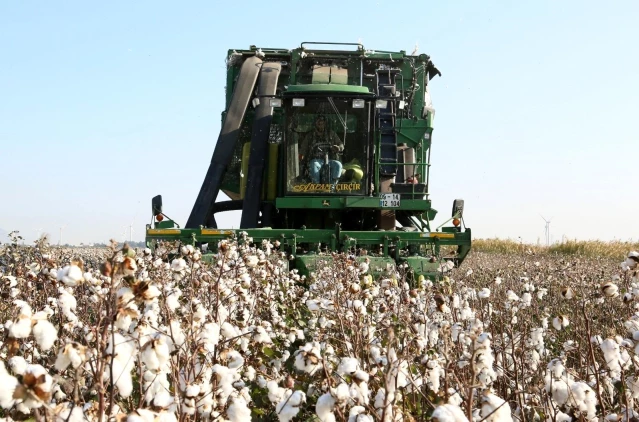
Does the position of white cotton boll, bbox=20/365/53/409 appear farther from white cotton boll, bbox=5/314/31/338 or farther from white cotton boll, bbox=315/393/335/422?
white cotton boll, bbox=315/393/335/422

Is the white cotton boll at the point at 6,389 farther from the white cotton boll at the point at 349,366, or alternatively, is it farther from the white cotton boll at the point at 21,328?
the white cotton boll at the point at 349,366

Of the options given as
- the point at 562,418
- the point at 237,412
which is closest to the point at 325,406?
the point at 237,412

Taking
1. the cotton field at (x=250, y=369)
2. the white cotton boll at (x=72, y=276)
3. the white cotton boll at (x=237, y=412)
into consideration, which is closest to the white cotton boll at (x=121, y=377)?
the cotton field at (x=250, y=369)

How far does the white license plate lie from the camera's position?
42.4ft

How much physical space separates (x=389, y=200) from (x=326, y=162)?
1.21 metres

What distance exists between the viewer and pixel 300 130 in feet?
42.1

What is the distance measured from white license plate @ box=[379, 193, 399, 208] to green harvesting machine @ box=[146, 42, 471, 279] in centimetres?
2

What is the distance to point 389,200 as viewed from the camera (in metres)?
12.9

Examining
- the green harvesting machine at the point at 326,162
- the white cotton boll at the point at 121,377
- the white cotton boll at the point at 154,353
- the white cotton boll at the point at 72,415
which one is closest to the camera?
the white cotton boll at the point at 72,415

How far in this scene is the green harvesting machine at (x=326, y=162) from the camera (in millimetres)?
12609

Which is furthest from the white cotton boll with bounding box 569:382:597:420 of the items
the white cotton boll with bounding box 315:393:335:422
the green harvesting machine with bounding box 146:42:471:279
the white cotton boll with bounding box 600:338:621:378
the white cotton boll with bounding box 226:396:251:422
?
the green harvesting machine with bounding box 146:42:471:279

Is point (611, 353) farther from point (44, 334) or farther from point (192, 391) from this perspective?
point (44, 334)

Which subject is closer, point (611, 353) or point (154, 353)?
point (154, 353)

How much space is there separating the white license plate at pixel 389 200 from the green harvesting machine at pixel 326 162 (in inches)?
0.6
